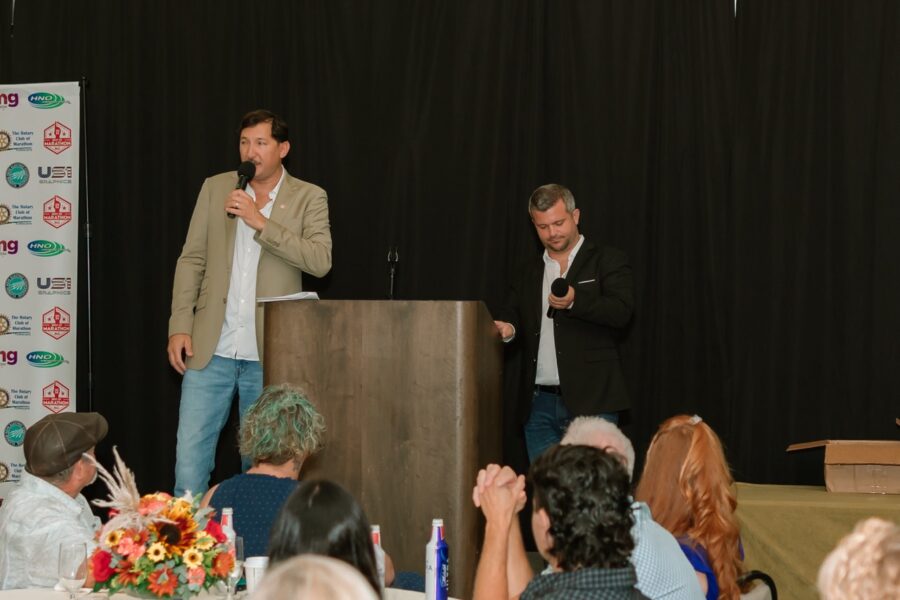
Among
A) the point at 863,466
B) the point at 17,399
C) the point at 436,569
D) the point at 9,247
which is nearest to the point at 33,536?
the point at 436,569

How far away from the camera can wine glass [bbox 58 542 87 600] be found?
2.35 metres

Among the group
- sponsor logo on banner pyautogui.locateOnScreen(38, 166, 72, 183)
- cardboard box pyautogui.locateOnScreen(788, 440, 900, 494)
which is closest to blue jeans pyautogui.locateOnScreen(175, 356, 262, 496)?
sponsor logo on banner pyautogui.locateOnScreen(38, 166, 72, 183)

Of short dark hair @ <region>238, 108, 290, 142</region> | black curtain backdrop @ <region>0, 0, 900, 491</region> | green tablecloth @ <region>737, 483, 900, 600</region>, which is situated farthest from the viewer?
black curtain backdrop @ <region>0, 0, 900, 491</region>

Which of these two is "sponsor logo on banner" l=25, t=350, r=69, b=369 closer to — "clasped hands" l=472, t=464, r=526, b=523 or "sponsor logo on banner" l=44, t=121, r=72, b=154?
"sponsor logo on banner" l=44, t=121, r=72, b=154

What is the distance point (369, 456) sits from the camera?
367 cm

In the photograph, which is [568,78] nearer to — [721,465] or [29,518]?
[721,465]

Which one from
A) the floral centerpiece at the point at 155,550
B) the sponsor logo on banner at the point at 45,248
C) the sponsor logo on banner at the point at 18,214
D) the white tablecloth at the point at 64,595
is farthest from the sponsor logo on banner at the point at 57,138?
the floral centerpiece at the point at 155,550

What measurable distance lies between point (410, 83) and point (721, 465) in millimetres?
3192

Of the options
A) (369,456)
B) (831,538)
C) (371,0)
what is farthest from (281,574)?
(371,0)

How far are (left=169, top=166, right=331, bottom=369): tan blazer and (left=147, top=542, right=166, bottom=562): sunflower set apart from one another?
2.23 m

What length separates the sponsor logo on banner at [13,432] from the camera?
18.0 feet

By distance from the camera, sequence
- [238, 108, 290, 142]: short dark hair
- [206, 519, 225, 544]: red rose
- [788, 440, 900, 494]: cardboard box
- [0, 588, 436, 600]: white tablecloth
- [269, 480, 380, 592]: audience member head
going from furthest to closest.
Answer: [238, 108, 290, 142]: short dark hair → [788, 440, 900, 494]: cardboard box → [0, 588, 436, 600]: white tablecloth → [206, 519, 225, 544]: red rose → [269, 480, 380, 592]: audience member head

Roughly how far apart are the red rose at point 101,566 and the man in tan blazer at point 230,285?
7.02 feet

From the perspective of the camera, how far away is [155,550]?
2.21 metres
